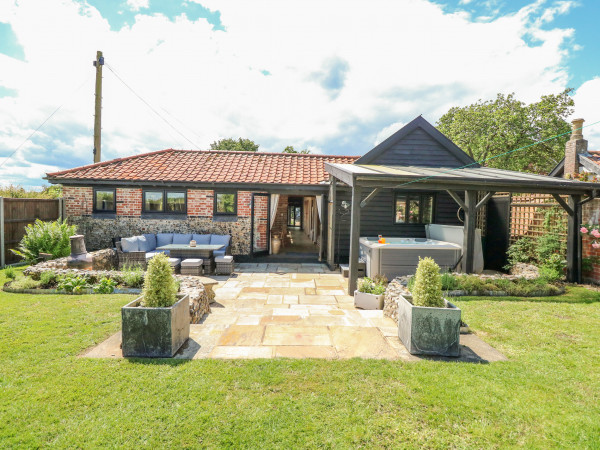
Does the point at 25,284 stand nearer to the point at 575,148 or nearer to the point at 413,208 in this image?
the point at 413,208

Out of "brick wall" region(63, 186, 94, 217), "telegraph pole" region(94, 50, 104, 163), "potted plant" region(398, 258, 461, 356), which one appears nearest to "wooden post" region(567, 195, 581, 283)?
"potted plant" region(398, 258, 461, 356)

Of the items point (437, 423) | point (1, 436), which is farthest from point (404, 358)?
point (1, 436)

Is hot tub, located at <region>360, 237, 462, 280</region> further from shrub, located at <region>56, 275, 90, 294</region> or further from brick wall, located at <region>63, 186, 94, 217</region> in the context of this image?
brick wall, located at <region>63, 186, 94, 217</region>

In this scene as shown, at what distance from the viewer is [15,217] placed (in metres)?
9.07

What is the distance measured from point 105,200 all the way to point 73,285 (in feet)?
17.4

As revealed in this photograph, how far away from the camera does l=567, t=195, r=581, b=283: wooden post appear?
24.4ft

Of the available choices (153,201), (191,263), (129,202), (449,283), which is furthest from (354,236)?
(129,202)

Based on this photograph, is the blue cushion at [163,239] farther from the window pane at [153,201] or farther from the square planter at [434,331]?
the square planter at [434,331]

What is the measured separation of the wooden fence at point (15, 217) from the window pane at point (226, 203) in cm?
538

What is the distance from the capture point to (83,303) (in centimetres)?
526

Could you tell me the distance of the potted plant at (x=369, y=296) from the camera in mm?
5699

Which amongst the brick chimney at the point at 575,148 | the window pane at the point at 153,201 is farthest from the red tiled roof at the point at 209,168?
the brick chimney at the point at 575,148

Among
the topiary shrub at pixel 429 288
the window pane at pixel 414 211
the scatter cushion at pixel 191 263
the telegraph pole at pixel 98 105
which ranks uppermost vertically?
the telegraph pole at pixel 98 105

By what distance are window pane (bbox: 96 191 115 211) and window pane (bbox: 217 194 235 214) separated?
356cm
